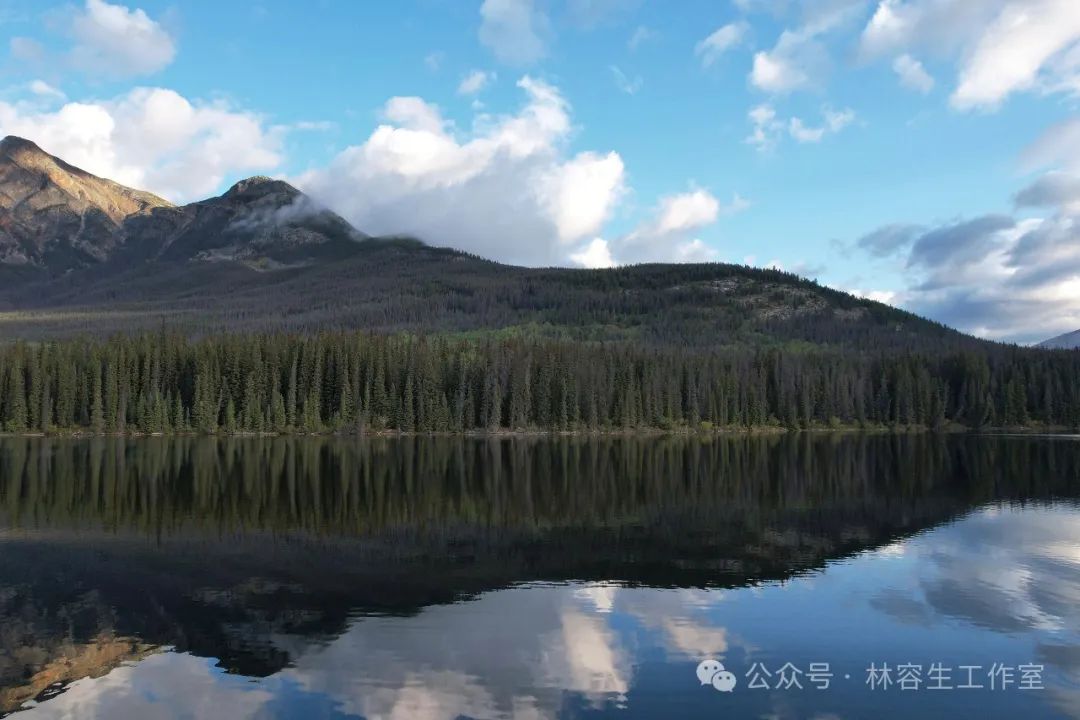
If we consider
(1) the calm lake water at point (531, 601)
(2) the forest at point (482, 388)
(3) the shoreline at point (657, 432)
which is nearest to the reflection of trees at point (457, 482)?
(1) the calm lake water at point (531, 601)

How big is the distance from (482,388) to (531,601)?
10507 cm

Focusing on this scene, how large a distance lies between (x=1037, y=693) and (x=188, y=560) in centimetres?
2761

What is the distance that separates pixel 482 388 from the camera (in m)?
128

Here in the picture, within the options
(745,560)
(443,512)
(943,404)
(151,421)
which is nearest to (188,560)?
(443,512)

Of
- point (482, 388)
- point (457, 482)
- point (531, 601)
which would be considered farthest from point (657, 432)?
point (531, 601)

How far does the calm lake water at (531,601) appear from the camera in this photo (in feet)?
55.5

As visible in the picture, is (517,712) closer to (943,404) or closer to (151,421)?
(151,421)

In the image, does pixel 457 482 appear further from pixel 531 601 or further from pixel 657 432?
pixel 657 432

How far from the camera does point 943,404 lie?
14888 cm

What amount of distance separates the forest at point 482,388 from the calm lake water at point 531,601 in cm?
6758

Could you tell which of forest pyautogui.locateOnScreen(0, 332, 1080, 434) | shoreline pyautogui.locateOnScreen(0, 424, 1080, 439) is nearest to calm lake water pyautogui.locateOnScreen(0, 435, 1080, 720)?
shoreline pyautogui.locateOnScreen(0, 424, 1080, 439)

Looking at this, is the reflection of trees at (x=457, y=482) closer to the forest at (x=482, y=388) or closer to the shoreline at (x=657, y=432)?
the shoreline at (x=657, y=432)

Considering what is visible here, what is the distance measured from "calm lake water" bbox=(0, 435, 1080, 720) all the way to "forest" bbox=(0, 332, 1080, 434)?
222 feet

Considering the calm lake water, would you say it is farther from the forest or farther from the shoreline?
the forest
